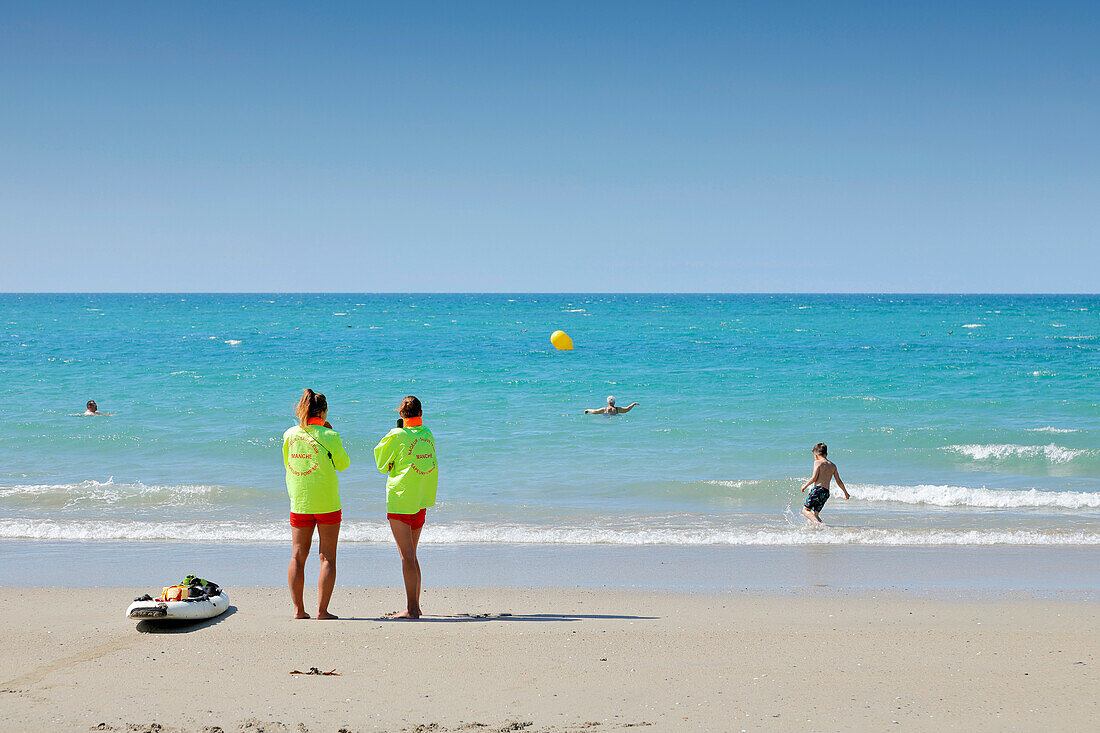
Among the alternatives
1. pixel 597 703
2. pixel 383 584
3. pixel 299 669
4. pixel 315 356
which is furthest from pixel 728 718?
pixel 315 356

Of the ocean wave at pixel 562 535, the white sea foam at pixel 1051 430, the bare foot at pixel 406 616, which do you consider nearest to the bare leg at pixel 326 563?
the bare foot at pixel 406 616

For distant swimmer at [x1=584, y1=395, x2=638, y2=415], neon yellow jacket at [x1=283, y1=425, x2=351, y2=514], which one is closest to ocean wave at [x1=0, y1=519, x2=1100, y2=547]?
neon yellow jacket at [x1=283, y1=425, x2=351, y2=514]

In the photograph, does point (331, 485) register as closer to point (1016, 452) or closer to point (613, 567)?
point (613, 567)

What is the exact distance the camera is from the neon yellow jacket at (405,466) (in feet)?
20.0

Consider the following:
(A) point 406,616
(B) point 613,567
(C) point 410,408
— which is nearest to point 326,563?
(A) point 406,616

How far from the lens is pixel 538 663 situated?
17.3 feet

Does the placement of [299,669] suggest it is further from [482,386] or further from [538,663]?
[482,386]

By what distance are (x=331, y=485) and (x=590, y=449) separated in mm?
9878

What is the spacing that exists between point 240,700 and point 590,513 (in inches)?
272

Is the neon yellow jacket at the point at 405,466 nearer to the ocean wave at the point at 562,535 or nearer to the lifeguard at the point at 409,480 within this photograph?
the lifeguard at the point at 409,480

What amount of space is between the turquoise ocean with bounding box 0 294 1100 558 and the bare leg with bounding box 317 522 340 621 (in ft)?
10.6

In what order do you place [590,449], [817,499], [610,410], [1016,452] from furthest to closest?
[610,410]
[590,449]
[1016,452]
[817,499]

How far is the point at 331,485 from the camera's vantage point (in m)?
6.00

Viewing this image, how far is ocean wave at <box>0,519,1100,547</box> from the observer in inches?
370
